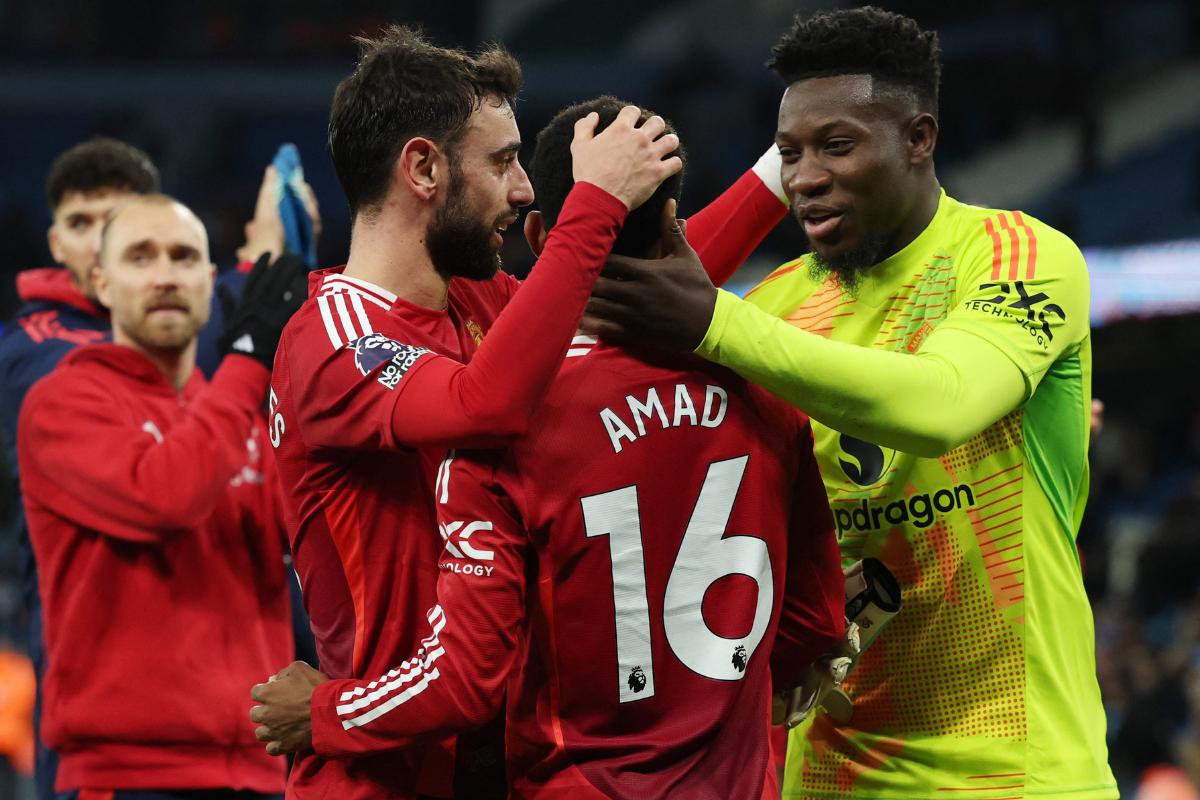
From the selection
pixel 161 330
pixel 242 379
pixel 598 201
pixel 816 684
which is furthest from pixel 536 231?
pixel 161 330

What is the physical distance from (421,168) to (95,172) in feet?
11.1

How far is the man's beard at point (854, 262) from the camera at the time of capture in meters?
3.21

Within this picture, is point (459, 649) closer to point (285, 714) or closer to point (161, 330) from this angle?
point (285, 714)

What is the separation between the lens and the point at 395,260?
114 inches

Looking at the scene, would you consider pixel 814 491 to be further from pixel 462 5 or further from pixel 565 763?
pixel 462 5

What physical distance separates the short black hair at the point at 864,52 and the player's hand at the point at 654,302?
2.67 feet

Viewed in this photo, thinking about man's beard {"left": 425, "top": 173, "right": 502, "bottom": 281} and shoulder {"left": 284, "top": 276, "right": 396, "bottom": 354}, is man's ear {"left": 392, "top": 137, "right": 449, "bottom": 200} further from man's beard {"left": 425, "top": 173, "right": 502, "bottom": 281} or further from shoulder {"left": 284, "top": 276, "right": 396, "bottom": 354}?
shoulder {"left": 284, "top": 276, "right": 396, "bottom": 354}

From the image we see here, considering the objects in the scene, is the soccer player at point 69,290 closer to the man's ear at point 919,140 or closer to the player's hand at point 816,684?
the man's ear at point 919,140

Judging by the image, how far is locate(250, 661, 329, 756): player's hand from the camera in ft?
8.79

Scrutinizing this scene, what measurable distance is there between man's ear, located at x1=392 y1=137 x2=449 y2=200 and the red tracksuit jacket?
4.98 feet

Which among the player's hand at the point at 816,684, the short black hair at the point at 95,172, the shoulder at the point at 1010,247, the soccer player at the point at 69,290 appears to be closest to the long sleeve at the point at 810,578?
the player's hand at the point at 816,684

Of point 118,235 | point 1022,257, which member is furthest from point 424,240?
point 118,235

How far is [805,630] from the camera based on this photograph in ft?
9.41

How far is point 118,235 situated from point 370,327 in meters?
2.22
